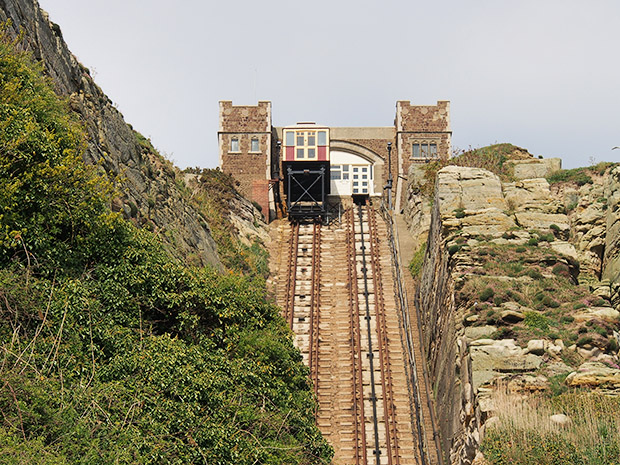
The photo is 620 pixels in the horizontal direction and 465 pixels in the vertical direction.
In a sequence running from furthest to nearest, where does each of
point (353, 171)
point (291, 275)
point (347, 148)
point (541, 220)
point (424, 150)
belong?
point (347, 148) → point (353, 171) → point (424, 150) → point (291, 275) → point (541, 220)

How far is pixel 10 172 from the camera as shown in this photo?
13508 mm

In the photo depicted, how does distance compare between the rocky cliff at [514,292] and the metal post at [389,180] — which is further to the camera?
the metal post at [389,180]

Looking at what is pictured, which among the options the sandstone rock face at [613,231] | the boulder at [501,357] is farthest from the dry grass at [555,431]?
the sandstone rock face at [613,231]

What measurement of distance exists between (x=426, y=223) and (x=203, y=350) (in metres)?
20.1

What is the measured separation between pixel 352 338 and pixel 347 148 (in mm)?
24733

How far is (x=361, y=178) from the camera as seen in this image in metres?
48.2

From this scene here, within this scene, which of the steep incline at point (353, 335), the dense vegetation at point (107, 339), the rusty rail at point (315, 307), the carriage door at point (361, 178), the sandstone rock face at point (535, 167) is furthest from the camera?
the carriage door at point (361, 178)

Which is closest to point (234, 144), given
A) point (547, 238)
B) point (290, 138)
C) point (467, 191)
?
point (290, 138)

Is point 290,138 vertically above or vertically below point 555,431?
above

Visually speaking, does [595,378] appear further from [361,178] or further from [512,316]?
[361,178]

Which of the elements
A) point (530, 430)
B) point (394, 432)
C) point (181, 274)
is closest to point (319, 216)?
point (394, 432)

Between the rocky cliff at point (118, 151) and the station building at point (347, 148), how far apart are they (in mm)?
16855

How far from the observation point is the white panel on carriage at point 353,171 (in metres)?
47.6

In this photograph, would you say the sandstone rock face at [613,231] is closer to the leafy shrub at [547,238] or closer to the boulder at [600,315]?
the leafy shrub at [547,238]
